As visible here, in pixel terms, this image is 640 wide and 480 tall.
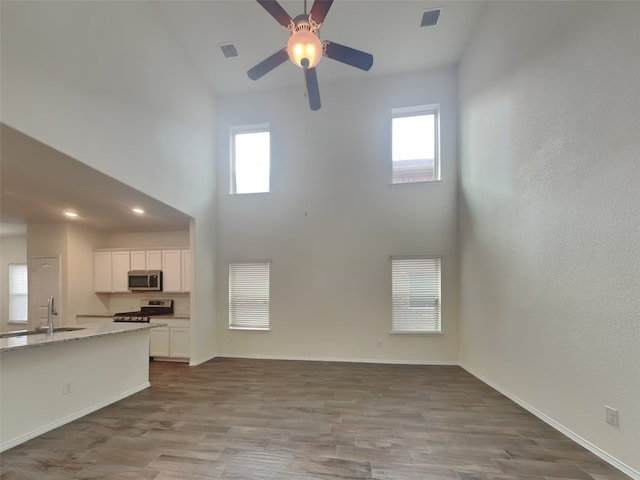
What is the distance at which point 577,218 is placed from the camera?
265 centimetres

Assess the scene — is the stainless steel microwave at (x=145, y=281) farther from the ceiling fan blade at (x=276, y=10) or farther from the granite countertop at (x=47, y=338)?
the ceiling fan blade at (x=276, y=10)

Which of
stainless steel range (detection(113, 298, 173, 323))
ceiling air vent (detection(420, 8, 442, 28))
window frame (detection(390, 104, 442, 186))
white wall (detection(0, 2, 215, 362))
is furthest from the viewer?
stainless steel range (detection(113, 298, 173, 323))

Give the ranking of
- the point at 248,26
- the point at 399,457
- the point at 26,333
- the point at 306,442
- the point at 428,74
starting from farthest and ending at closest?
the point at 428,74
the point at 248,26
the point at 26,333
the point at 306,442
the point at 399,457

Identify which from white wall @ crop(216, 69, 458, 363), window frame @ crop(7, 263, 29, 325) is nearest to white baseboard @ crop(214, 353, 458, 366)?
white wall @ crop(216, 69, 458, 363)

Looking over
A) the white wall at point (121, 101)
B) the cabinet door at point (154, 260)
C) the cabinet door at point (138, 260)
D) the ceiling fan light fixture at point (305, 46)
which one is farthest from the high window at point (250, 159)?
the ceiling fan light fixture at point (305, 46)

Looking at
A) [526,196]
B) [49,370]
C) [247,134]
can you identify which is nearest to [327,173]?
[247,134]

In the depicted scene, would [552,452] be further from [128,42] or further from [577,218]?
[128,42]

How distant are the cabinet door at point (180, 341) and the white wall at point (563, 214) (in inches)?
195

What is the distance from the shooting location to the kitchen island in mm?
2639

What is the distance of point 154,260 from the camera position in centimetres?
580

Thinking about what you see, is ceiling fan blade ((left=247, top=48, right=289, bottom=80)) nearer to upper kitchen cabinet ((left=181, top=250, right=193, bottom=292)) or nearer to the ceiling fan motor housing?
the ceiling fan motor housing

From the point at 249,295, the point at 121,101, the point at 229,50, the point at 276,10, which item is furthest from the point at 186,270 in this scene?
the point at 276,10

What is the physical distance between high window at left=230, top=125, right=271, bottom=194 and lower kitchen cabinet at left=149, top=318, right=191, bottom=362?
2.83 m

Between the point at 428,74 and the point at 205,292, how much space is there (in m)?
5.92
